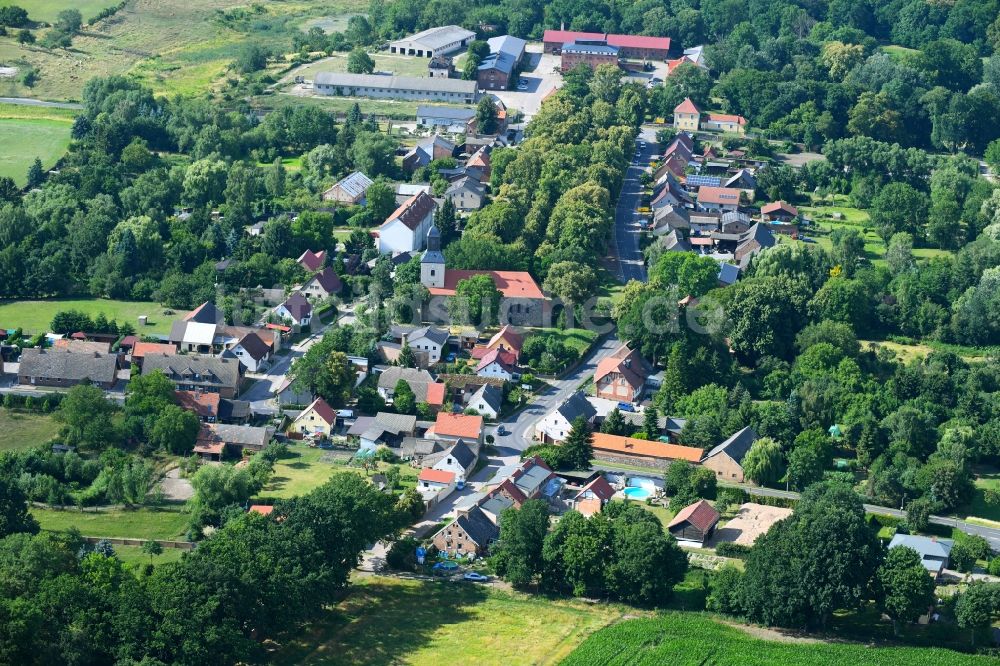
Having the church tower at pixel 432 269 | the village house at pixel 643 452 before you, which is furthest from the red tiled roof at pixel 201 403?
the village house at pixel 643 452

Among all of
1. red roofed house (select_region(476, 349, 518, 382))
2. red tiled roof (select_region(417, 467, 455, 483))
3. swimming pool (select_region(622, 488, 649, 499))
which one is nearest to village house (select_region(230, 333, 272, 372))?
red roofed house (select_region(476, 349, 518, 382))

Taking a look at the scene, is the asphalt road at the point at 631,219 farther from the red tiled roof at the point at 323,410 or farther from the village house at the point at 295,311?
the red tiled roof at the point at 323,410

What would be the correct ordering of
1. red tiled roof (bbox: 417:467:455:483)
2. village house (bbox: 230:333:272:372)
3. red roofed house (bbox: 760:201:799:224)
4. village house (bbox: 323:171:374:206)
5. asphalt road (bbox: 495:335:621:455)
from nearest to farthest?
red tiled roof (bbox: 417:467:455:483)
asphalt road (bbox: 495:335:621:455)
village house (bbox: 230:333:272:372)
village house (bbox: 323:171:374:206)
red roofed house (bbox: 760:201:799:224)

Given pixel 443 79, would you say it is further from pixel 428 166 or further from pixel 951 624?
pixel 951 624

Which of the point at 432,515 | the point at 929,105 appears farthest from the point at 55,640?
the point at 929,105

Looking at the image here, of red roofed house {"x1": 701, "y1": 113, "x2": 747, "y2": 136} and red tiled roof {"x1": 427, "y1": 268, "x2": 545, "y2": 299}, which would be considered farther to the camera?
red roofed house {"x1": 701, "y1": 113, "x2": 747, "y2": 136}

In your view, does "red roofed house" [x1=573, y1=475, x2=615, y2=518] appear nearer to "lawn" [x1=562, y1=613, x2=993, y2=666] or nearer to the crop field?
"lawn" [x1=562, y1=613, x2=993, y2=666]

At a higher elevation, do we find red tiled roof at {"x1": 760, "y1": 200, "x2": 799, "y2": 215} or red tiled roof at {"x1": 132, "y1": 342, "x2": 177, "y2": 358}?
red tiled roof at {"x1": 760, "y1": 200, "x2": 799, "y2": 215}
